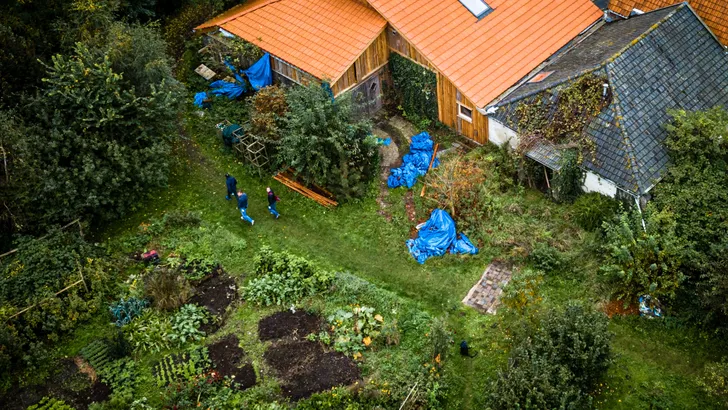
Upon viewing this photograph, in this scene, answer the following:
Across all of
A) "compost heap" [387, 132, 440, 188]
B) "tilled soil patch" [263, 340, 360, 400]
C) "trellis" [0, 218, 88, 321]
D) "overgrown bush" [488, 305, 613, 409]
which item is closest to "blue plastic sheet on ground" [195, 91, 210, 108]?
"trellis" [0, 218, 88, 321]

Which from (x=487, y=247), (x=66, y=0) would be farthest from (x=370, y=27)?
(x=66, y=0)

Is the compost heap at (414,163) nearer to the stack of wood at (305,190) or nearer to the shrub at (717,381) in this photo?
the stack of wood at (305,190)

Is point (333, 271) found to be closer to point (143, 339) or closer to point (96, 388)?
point (143, 339)

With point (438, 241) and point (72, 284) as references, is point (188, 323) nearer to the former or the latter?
point (72, 284)

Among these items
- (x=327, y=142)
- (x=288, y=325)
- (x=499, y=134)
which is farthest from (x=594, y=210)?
(x=288, y=325)

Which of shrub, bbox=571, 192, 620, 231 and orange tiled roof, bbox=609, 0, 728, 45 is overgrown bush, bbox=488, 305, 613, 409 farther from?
orange tiled roof, bbox=609, 0, 728, 45

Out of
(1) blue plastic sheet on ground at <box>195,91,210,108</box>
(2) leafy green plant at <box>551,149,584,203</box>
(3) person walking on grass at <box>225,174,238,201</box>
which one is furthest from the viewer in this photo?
(1) blue plastic sheet on ground at <box>195,91,210,108</box>
